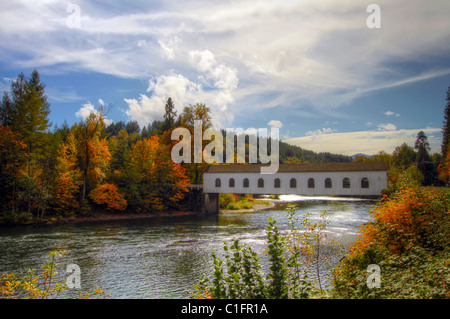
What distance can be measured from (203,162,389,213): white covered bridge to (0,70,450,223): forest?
2.21 meters

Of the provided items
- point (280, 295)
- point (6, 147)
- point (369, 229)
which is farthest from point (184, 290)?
point (6, 147)

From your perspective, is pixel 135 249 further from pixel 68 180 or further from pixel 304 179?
pixel 304 179

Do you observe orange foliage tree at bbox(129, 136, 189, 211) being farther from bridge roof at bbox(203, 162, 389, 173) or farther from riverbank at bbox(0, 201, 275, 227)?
bridge roof at bbox(203, 162, 389, 173)

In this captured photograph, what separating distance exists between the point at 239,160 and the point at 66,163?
33.1m

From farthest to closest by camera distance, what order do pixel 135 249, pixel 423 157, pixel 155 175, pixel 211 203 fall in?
pixel 423 157 → pixel 211 203 → pixel 155 175 → pixel 135 249

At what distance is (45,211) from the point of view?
28703mm

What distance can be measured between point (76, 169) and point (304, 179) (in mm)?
22117

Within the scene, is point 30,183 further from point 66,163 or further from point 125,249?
point 125,249

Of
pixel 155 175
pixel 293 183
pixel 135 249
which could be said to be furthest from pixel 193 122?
pixel 135 249

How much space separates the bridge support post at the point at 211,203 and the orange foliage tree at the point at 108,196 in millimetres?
8904

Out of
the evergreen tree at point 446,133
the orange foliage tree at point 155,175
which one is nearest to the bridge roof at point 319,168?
the orange foliage tree at point 155,175

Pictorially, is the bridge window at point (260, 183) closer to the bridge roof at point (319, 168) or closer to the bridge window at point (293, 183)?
the bridge roof at point (319, 168)

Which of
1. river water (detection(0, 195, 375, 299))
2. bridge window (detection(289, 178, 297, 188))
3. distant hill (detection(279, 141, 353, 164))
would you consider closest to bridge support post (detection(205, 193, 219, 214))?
river water (detection(0, 195, 375, 299))

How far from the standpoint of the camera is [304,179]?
29359mm
